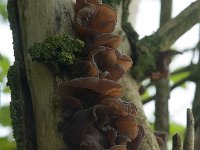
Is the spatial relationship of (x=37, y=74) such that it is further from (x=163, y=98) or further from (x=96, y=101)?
(x=163, y=98)

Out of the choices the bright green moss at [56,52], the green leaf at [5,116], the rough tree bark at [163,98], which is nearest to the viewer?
the bright green moss at [56,52]

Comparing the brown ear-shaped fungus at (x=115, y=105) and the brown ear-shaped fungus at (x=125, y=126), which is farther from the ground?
the brown ear-shaped fungus at (x=115, y=105)

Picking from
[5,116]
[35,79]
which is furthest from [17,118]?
[5,116]

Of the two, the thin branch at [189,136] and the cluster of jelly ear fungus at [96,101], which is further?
the thin branch at [189,136]

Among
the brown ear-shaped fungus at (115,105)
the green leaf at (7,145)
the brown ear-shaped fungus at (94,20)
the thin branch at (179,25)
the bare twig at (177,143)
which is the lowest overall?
the bare twig at (177,143)

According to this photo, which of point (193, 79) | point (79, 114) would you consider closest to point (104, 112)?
point (79, 114)

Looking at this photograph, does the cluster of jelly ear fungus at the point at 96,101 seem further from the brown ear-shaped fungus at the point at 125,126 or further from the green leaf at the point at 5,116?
the green leaf at the point at 5,116

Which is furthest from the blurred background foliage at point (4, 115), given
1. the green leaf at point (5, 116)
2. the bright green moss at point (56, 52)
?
the bright green moss at point (56, 52)

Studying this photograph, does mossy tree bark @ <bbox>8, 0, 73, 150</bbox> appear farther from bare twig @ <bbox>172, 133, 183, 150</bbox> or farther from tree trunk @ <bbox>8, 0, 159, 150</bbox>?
bare twig @ <bbox>172, 133, 183, 150</bbox>
